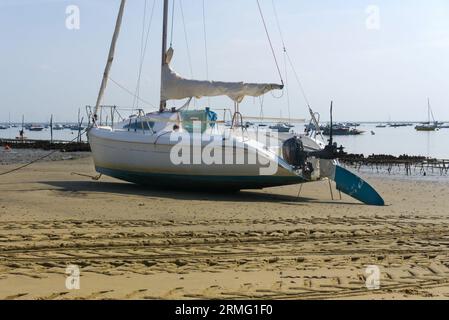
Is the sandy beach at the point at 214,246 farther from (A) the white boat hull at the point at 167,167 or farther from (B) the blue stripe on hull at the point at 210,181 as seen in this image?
(A) the white boat hull at the point at 167,167

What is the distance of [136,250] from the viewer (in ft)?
28.9

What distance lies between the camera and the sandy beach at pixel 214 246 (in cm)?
676

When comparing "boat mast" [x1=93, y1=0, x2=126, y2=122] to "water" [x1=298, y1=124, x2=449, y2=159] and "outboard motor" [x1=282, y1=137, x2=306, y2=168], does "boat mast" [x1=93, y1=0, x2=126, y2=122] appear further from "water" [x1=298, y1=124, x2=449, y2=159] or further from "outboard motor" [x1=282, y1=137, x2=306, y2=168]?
"water" [x1=298, y1=124, x2=449, y2=159]

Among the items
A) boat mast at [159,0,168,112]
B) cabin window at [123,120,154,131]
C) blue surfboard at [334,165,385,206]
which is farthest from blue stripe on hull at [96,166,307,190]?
boat mast at [159,0,168,112]

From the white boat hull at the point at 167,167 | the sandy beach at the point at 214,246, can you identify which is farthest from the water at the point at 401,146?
the sandy beach at the point at 214,246

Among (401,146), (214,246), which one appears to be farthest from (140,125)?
(401,146)

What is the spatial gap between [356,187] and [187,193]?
4941mm

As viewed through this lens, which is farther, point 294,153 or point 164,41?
point 164,41

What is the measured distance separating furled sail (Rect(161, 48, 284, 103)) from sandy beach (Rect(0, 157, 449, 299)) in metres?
3.76

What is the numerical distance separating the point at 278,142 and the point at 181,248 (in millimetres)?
8698

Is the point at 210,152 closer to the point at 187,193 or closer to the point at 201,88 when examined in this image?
the point at 187,193

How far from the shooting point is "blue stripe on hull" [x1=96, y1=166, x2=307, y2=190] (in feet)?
53.1

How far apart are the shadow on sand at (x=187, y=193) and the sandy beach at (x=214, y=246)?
0.69 feet

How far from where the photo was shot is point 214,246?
928 cm
